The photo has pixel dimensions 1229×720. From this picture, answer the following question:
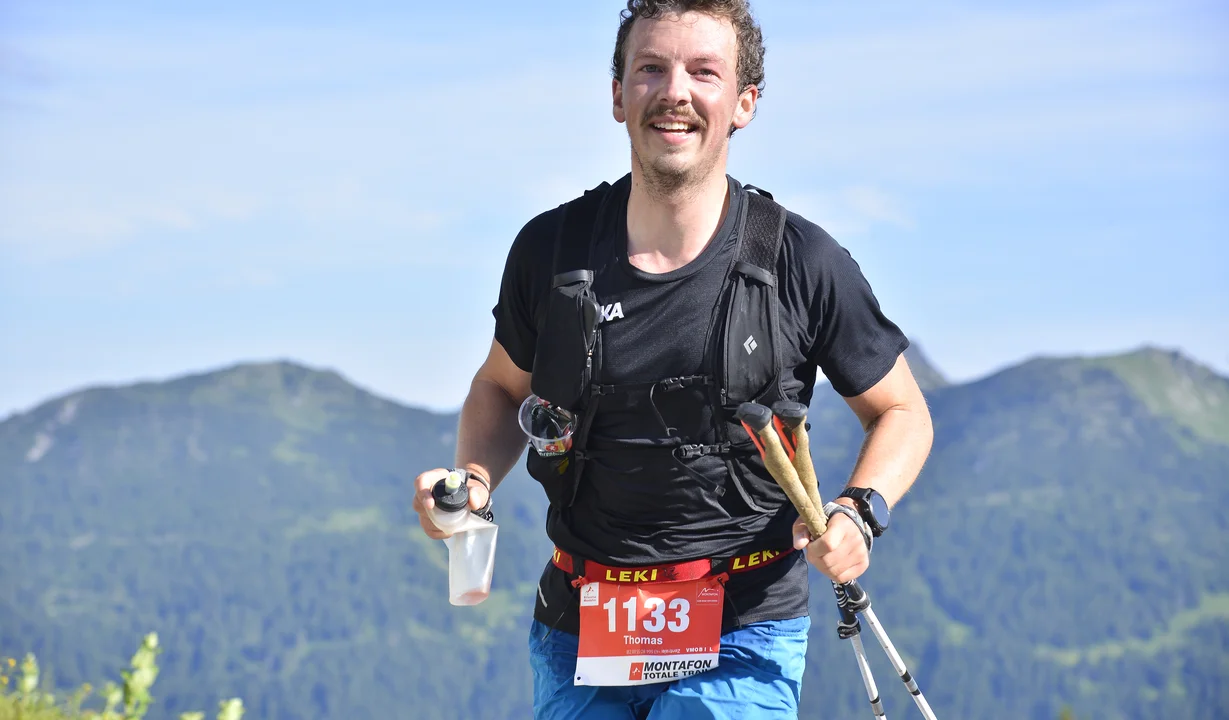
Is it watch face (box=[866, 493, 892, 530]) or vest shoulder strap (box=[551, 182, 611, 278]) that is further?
vest shoulder strap (box=[551, 182, 611, 278])

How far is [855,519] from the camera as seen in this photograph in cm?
370

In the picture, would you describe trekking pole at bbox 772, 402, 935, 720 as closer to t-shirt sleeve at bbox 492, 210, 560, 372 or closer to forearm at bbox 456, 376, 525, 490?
t-shirt sleeve at bbox 492, 210, 560, 372

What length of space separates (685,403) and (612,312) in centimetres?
35

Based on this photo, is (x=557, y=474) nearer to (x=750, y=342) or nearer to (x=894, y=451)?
(x=750, y=342)

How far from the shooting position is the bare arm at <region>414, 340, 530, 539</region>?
446 cm

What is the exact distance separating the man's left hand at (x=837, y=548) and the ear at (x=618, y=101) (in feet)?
4.58

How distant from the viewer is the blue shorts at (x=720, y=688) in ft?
12.8

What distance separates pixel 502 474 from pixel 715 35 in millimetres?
1569

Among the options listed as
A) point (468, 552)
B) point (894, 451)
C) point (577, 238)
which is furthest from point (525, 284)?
point (894, 451)

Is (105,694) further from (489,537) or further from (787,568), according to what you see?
(787,568)

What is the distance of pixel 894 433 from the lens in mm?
4082

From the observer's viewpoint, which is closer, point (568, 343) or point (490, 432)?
point (568, 343)

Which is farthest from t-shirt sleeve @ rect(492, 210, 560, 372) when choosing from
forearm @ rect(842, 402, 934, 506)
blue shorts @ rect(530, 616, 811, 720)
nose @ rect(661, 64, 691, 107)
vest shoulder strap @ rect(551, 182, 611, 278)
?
forearm @ rect(842, 402, 934, 506)

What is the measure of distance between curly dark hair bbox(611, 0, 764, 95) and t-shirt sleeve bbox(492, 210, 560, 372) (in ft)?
1.81
